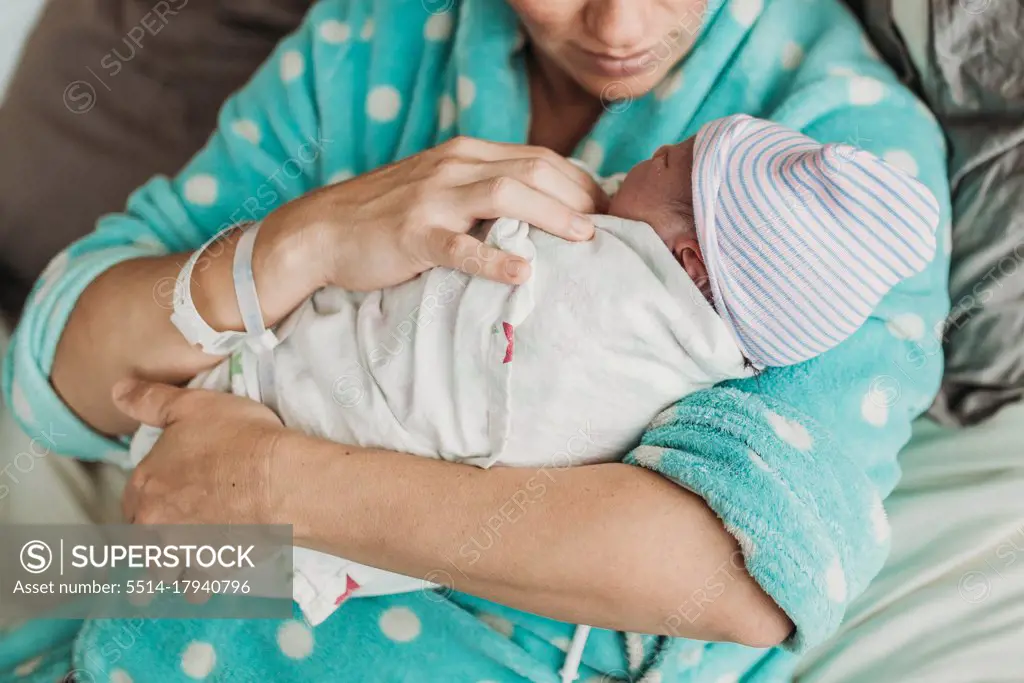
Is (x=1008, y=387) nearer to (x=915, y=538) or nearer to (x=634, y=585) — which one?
(x=915, y=538)

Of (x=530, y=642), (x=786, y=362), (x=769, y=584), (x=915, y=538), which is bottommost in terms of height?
(x=915, y=538)

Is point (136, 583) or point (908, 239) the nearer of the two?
point (908, 239)

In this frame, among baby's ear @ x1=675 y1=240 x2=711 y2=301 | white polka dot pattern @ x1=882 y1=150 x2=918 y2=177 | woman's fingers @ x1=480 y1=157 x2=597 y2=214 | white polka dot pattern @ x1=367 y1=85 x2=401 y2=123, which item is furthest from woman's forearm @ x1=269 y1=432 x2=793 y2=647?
white polka dot pattern @ x1=367 y1=85 x2=401 y2=123

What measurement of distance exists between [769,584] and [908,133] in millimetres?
626

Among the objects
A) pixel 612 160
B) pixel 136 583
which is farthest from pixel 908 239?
pixel 136 583

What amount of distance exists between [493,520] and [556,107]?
703 mm

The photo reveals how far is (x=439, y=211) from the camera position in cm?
101

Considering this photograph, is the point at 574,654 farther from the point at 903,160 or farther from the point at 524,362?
the point at 903,160

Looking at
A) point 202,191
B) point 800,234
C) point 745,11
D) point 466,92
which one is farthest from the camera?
point 202,191

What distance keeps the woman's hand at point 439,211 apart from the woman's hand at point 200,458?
0.22 metres

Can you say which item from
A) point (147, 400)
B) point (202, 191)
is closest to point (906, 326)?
point (147, 400)

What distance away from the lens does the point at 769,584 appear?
0.82 m

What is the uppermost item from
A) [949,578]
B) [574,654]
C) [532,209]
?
[532,209]

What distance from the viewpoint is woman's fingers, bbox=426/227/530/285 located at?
92 centimetres
